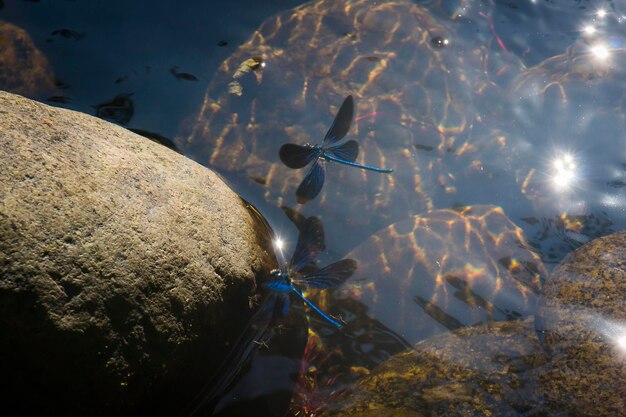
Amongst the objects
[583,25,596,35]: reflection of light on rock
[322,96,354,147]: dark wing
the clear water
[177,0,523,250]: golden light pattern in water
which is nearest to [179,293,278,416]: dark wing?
the clear water

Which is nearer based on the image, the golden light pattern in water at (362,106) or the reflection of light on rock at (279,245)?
the reflection of light on rock at (279,245)

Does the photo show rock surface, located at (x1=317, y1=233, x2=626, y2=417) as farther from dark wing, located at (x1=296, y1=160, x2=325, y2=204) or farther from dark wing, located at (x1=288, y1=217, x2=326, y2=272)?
dark wing, located at (x1=296, y1=160, x2=325, y2=204)

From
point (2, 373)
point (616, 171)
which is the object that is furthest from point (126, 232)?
point (616, 171)

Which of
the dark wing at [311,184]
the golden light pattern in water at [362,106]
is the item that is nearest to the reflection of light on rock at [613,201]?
the golden light pattern in water at [362,106]

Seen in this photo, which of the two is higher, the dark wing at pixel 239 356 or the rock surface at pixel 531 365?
the rock surface at pixel 531 365

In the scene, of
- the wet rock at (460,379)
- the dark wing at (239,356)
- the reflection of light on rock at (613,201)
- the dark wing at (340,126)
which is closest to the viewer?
the wet rock at (460,379)

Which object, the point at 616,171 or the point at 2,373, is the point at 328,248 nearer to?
the point at 2,373

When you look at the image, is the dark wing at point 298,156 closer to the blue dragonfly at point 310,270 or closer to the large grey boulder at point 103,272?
the blue dragonfly at point 310,270

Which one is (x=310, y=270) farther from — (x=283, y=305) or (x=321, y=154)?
Result: (x=321, y=154)
